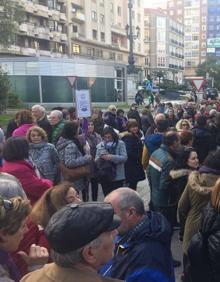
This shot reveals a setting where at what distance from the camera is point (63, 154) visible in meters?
5.96

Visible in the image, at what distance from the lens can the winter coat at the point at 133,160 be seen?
701 cm

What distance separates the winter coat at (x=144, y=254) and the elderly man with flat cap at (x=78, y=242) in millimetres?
555

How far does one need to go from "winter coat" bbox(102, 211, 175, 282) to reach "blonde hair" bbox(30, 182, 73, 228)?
2.29 feet

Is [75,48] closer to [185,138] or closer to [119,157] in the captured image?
[119,157]

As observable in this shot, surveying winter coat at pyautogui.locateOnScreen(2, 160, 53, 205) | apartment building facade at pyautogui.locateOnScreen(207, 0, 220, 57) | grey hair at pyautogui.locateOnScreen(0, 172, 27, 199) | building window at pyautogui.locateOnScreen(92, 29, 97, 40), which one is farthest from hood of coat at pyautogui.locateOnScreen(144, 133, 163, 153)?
apartment building facade at pyautogui.locateOnScreen(207, 0, 220, 57)

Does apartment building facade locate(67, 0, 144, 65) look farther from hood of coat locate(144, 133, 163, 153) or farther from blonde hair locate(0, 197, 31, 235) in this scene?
blonde hair locate(0, 197, 31, 235)

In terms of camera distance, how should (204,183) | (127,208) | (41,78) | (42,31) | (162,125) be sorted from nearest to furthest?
(127,208), (204,183), (162,125), (41,78), (42,31)

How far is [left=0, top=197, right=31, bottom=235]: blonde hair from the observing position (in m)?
2.31

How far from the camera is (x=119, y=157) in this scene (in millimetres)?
6441

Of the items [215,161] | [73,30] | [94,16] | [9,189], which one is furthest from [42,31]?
[9,189]

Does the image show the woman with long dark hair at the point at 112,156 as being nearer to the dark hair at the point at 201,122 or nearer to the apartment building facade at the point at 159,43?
the dark hair at the point at 201,122

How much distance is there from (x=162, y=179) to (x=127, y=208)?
8.68 feet

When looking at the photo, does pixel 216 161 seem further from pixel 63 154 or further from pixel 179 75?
pixel 179 75

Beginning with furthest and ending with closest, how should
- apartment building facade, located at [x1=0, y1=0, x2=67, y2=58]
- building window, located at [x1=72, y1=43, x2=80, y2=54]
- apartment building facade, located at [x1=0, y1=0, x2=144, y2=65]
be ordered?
1. building window, located at [x1=72, y1=43, x2=80, y2=54]
2. apartment building facade, located at [x1=0, y1=0, x2=144, y2=65]
3. apartment building facade, located at [x1=0, y1=0, x2=67, y2=58]
